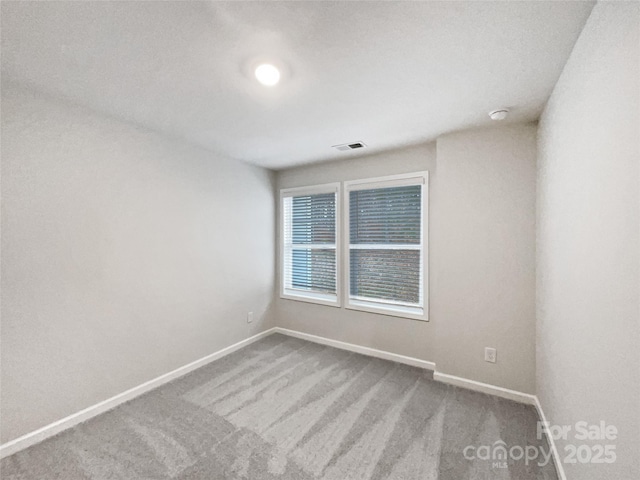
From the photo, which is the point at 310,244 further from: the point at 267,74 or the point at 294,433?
the point at 267,74

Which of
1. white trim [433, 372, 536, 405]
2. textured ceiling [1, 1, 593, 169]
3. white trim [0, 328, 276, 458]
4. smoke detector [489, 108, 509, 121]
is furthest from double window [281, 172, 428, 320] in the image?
white trim [0, 328, 276, 458]

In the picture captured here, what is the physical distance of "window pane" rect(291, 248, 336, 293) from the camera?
3.56m

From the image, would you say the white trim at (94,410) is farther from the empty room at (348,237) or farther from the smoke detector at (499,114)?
the smoke detector at (499,114)

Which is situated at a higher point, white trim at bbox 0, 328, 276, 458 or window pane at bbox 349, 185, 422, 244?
window pane at bbox 349, 185, 422, 244

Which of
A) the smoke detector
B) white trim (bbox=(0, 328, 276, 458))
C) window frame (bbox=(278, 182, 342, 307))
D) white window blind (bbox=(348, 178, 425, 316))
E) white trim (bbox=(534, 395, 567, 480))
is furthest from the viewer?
window frame (bbox=(278, 182, 342, 307))

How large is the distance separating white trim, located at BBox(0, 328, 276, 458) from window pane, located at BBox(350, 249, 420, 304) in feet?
6.11

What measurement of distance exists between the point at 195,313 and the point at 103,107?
200cm

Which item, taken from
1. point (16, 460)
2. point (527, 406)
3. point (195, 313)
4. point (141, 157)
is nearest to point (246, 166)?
point (141, 157)

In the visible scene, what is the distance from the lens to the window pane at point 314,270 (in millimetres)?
3562

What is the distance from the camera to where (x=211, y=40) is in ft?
4.33

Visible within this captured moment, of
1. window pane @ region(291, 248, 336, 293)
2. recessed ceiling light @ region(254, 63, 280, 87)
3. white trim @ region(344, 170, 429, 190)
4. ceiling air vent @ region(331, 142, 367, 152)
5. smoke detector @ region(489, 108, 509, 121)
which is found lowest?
window pane @ region(291, 248, 336, 293)

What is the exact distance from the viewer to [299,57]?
4.73 feet

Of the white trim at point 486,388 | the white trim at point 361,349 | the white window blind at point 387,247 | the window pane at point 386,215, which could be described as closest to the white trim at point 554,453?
the white trim at point 486,388

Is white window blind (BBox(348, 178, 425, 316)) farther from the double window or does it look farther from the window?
the window
